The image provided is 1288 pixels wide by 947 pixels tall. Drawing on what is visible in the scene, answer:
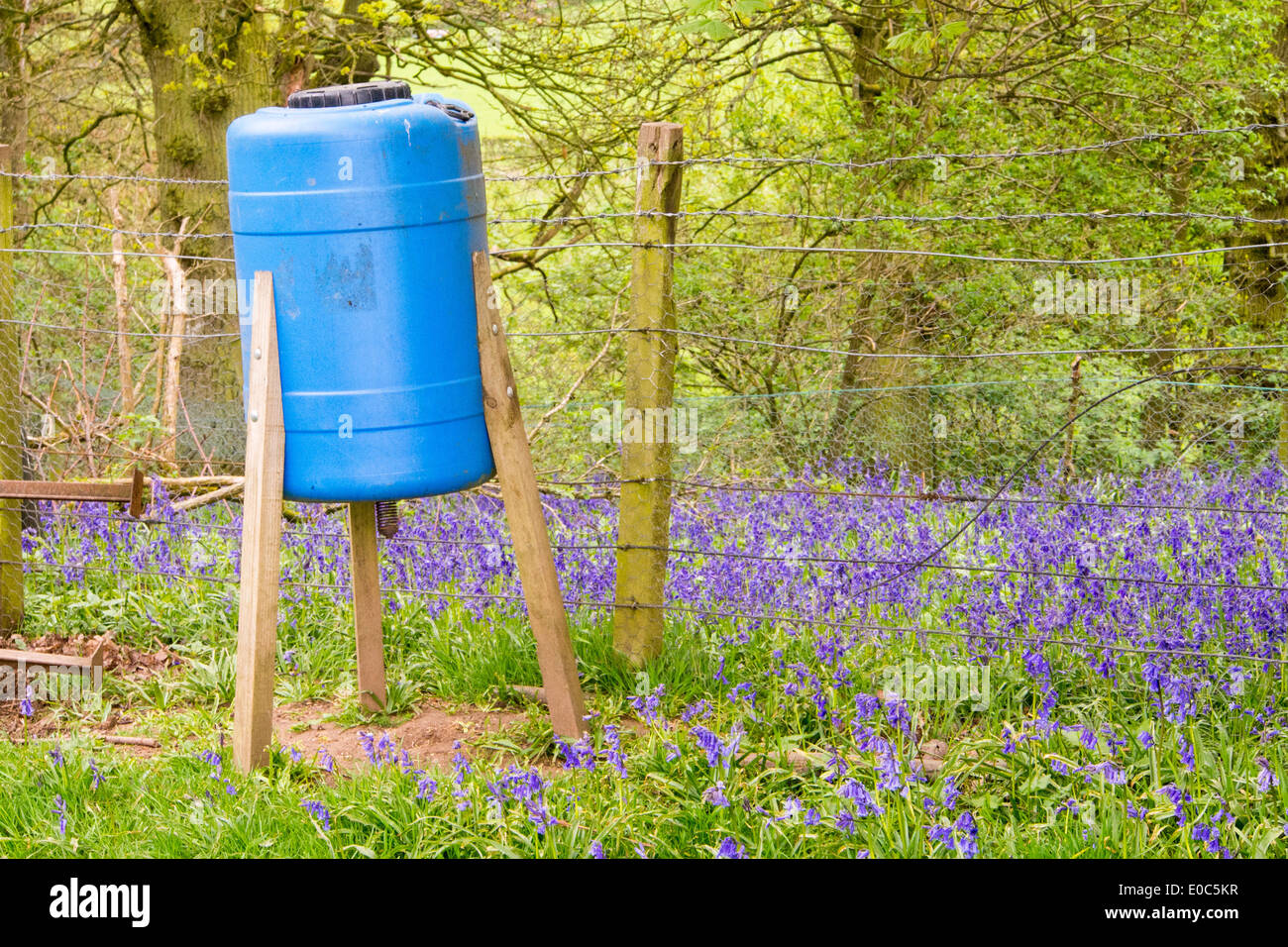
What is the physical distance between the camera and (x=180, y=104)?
26.8 ft

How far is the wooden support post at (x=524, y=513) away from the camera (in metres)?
3.60

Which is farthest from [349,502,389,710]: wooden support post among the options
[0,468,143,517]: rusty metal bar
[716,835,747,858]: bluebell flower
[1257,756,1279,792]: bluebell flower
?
[1257,756,1279,792]: bluebell flower

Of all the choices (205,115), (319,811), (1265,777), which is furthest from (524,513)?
(205,115)

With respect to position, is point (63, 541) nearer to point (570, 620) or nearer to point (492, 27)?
point (570, 620)

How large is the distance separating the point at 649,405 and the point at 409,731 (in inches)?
52.0

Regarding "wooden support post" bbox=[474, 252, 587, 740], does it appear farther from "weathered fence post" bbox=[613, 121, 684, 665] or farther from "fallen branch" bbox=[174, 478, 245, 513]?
"fallen branch" bbox=[174, 478, 245, 513]

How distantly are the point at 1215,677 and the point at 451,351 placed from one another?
252cm

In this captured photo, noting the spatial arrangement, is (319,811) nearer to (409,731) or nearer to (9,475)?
(409,731)

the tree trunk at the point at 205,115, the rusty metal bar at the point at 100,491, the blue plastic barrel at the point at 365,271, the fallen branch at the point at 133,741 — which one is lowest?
the fallen branch at the point at 133,741

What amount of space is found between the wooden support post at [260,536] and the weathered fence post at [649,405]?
3.79 ft

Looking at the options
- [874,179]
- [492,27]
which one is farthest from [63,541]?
[874,179]

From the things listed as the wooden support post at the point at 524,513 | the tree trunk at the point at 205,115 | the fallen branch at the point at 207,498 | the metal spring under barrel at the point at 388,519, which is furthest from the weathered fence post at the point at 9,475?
the tree trunk at the point at 205,115

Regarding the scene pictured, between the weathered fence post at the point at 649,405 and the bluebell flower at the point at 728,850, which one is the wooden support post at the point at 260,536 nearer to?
the weathered fence post at the point at 649,405

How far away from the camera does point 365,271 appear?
11.1ft
